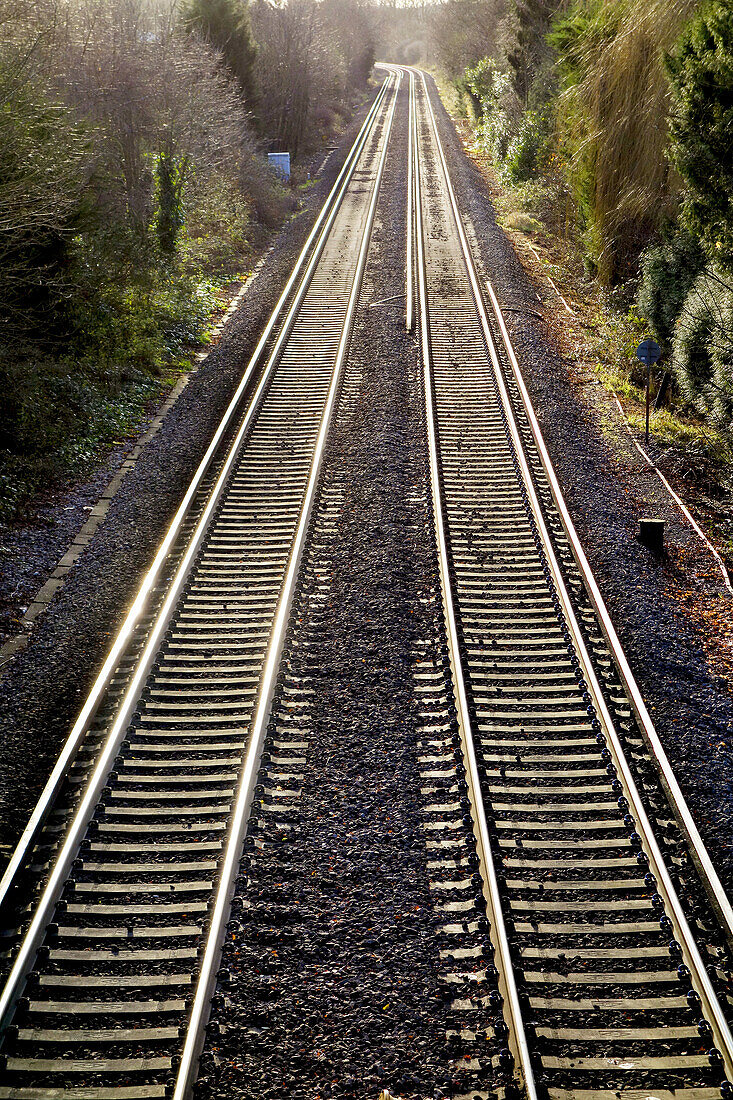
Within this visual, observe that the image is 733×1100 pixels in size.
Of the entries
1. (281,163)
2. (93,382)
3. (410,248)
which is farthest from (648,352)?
(281,163)

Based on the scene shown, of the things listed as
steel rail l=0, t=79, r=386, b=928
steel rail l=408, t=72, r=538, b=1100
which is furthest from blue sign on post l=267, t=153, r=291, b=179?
steel rail l=408, t=72, r=538, b=1100

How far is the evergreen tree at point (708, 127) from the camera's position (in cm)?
973

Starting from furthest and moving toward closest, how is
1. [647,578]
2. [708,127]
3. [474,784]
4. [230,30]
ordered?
[230,30] < [708,127] < [647,578] < [474,784]

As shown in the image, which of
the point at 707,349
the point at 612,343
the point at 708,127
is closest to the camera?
the point at 708,127

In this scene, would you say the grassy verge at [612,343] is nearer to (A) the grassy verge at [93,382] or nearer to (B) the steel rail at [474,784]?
(B) the steel rail at [474,784]

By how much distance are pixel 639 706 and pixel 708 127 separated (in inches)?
307

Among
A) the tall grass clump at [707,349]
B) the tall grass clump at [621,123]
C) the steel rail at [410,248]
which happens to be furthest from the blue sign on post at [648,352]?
the steel rail at [410,248]

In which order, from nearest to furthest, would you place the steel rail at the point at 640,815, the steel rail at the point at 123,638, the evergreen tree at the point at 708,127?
the steel rail at the point at 640,815 → the steel rail at the point at 123,638 → the evergreen tree at the point at 708,127

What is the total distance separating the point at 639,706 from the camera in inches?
256

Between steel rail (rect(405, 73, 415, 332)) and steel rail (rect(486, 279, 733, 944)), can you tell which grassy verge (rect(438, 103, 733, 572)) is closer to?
steel rail (rect(486, 279, 733, 944))

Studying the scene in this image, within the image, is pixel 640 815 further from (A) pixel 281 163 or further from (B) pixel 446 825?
(A) pixel 281 163

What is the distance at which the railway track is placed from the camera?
4367 mm

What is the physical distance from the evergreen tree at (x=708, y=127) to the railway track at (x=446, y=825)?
Result: 3966mm

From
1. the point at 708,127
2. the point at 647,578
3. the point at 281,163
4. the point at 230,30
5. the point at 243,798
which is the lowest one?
the point at 243,798
